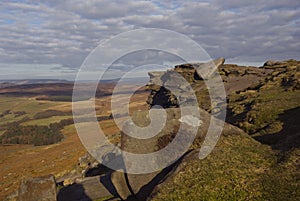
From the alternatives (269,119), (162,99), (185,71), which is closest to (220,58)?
(185,71)

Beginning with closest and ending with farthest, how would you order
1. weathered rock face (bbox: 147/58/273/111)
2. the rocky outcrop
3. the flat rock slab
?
the rocky outcrop < the flat rock slab < weathered rock face (bbox: 147/58/273/111)

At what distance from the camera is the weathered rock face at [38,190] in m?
22.9

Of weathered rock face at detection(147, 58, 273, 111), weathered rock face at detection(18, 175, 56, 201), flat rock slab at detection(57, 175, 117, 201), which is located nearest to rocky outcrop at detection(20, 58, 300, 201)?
flat rock slab at detection(57, 175, 117, 201)

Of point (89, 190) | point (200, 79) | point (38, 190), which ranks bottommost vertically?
point (89, 190)

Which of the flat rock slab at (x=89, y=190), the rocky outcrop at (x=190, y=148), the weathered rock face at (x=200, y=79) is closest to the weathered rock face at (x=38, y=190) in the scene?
the flat rock slab at (x=89, y=190)

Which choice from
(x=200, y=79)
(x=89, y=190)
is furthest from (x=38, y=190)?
(x=200, y=79)

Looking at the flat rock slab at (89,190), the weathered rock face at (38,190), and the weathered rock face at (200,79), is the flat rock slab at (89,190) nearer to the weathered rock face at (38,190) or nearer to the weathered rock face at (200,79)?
the weathered rock face at (38,190)

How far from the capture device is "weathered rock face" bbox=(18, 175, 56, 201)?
22891mm

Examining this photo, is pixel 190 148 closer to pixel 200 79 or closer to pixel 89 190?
pixel 89 190

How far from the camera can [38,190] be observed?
23156mm

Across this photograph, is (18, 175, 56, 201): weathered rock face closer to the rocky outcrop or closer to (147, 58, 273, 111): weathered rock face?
the rocky outcrop

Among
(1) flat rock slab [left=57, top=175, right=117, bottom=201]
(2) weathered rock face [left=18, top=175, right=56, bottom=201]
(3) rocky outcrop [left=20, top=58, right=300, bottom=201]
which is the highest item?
(3) rocky outcrop [left=20, top=58, right=300, bottom=201]

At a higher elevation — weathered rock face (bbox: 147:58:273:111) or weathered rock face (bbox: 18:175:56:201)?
weathered rock face (bbox: 147:58:273:111)

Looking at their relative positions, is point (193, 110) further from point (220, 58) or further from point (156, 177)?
point (220, 58)
